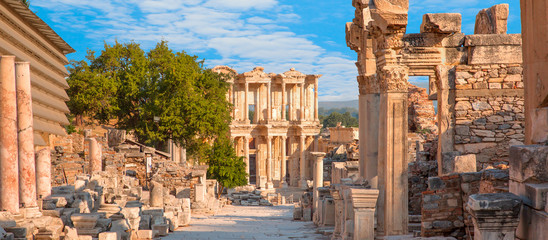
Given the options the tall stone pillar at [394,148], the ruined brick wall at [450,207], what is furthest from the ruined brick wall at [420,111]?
the ruined brick wall at [450,207]

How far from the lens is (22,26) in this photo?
13.4 m

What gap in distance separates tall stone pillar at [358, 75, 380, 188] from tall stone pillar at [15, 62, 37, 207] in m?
7.26

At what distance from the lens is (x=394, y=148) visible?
10.6 metres

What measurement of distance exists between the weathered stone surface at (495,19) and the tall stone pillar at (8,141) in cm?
1209

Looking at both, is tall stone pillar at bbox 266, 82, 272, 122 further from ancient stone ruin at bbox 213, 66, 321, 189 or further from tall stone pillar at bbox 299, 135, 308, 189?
tall stone pillar at bbox 299, 135, 308, 189

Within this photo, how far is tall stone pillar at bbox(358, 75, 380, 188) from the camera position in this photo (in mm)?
12602

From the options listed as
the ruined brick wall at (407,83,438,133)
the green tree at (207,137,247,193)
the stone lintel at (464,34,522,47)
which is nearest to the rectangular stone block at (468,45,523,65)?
the stone lintel at (464,34,522,47)

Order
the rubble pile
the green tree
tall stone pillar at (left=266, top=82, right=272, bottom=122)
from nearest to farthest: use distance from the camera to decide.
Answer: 1. the green tree
2. the rubble pile
3. tall stone pillar at (left=266, top=82, right=272, bottom=122)

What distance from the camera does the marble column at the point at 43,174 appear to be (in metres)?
13.3

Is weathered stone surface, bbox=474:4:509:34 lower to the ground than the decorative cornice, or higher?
higher

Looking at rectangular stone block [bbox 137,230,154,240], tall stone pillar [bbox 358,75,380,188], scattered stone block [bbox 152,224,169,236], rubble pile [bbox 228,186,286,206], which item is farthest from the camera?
rubble pile [bbox 228,186,286,206]

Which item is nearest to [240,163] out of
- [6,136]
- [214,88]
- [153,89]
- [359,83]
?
[214,88]

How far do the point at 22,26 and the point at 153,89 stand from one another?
904 inches

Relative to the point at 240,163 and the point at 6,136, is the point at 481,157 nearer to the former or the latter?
the point at 6,136
